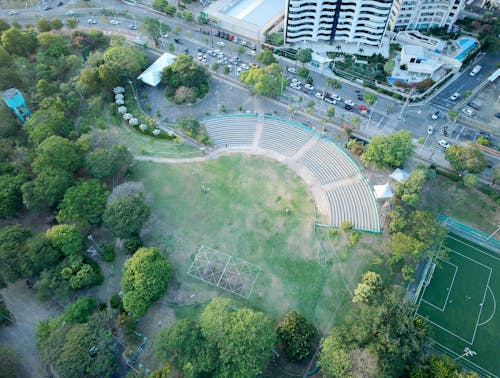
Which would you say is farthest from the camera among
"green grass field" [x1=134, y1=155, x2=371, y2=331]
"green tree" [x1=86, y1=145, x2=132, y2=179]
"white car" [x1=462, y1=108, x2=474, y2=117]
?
"white car" [x1=462, y1=108, x2=474, y2=117]

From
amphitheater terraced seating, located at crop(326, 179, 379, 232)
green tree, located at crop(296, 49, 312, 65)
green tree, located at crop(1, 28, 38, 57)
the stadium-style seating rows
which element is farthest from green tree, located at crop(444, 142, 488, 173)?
green tree, located at crop(1, 28, 38, 57)

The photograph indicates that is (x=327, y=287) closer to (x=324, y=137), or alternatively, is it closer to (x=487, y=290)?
(x=487, y=290)

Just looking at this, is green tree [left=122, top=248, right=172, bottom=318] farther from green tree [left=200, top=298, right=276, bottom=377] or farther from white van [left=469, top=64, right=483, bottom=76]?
white van [left=469, top=64, right=483, bottom=76]

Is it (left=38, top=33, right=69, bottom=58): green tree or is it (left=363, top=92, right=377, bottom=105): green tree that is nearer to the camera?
(left=363, top=92, right=377, bottom=105): green tree

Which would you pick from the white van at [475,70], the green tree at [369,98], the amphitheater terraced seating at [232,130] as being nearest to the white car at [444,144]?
the green tree at [369,98]

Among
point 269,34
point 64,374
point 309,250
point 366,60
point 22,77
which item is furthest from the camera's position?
point 269,34

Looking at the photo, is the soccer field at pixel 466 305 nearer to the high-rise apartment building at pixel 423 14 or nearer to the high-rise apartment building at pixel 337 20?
the high-rise apartment building at pixel 337 20

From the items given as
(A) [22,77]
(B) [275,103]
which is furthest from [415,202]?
(A) [22,77]
